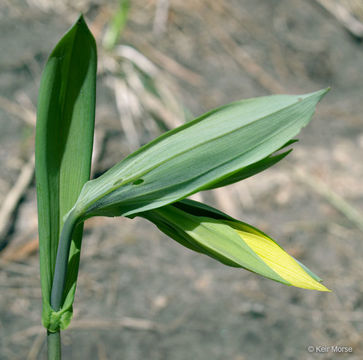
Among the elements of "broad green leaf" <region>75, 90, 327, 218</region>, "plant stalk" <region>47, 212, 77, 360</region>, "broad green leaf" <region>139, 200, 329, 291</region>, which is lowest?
"plant stalk" <region>47, 212, 77, 360</region>

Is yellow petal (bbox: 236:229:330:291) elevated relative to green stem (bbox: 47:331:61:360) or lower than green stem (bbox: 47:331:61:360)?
elevated

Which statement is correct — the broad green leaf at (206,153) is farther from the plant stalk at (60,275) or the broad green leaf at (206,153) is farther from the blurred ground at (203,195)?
the blurred ground at (203,195)

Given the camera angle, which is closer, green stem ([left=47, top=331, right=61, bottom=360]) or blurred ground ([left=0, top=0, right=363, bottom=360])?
green stem ([left=47, top=331, right=61, bottom=360])

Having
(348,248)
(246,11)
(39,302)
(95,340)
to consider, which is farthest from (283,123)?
(246,11)

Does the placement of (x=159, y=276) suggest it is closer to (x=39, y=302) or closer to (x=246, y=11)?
(x=39, y=302)

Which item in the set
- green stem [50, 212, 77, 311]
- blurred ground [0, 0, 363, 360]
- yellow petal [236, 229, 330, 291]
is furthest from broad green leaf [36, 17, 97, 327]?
blurred ground [0, 0, 363, 360]

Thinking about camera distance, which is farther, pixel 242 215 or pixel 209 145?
pixel 242 215

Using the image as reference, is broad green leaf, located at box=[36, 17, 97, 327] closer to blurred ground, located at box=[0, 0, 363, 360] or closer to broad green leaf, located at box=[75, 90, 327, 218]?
broad green leaf, located at box=[75, 90, 327, 218]
